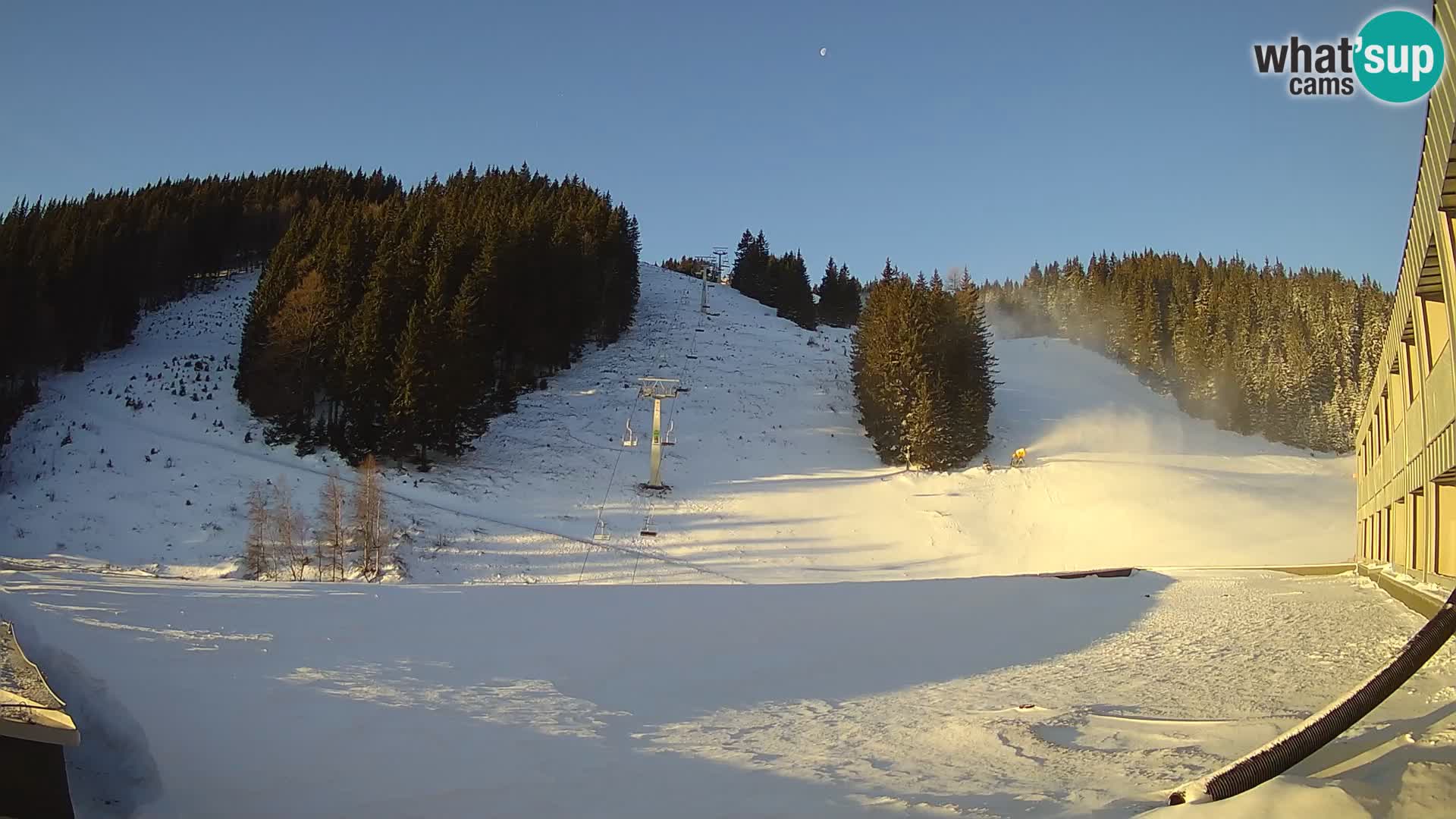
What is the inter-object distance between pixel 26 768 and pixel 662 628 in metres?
8.02

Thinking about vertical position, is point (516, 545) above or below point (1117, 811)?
below

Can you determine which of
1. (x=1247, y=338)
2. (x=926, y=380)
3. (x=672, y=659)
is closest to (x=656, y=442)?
(x=926, y=380)

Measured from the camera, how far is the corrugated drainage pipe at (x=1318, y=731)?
443 centimetres

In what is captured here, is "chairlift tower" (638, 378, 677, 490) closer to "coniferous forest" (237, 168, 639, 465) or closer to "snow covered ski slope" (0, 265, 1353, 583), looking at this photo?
"snow covered ski slope" (0, 265, 1353, 583)

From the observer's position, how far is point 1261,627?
1179cm

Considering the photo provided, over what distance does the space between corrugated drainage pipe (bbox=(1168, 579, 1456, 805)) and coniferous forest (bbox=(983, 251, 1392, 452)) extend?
134 feet

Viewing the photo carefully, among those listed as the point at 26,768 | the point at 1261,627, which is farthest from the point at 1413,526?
the point at 26,768

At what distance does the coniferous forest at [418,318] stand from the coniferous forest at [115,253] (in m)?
7.48

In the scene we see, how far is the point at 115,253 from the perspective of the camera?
154 ft

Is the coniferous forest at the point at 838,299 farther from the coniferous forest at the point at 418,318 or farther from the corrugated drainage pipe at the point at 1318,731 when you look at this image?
the corrugated drainage pipe at the point at 1318,731

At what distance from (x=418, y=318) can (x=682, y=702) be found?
29781 mm

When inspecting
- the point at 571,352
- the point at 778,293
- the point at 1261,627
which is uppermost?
the point at 778,293

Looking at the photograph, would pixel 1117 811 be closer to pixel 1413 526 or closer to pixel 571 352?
pixel 1413 526

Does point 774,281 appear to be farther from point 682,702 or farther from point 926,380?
point 682,702
